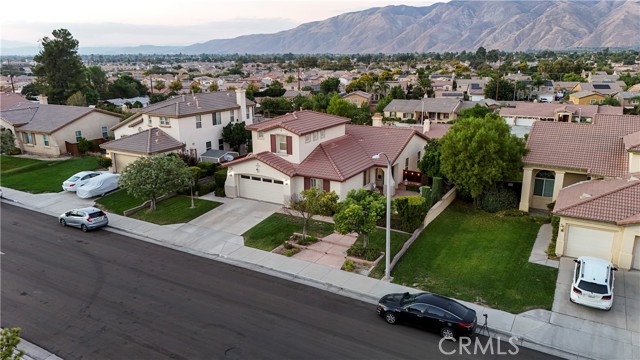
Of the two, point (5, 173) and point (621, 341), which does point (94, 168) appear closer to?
point (5, 173)

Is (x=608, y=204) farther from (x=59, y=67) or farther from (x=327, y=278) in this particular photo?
(x=59, y=67)

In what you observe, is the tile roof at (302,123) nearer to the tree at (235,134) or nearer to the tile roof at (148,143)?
the tile roof at (148,143)

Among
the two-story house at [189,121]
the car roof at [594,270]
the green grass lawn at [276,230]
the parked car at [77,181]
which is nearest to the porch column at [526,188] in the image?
the car roof at [594,270]

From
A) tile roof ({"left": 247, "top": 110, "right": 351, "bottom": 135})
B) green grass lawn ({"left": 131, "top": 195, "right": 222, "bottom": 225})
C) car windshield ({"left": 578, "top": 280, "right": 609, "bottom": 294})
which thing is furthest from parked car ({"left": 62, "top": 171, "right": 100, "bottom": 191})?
car windshield ({"left": 578, "top": 280, "right": 609, "bottom": 294})

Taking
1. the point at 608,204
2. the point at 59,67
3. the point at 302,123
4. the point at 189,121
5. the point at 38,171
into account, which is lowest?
the point at 38,171

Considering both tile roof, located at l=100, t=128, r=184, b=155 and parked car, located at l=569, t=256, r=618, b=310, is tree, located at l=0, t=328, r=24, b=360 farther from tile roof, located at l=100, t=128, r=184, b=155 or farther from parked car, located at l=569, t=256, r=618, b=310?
tile roof, located at l=100, t=128, r=184, b=155

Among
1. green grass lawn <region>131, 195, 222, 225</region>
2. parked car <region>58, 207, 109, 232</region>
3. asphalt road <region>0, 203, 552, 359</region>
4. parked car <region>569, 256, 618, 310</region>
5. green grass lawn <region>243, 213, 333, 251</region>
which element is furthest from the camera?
green grass lawn <region>131, 195, 222, 225</region>

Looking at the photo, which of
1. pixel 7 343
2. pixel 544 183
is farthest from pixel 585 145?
pixel 7 343
